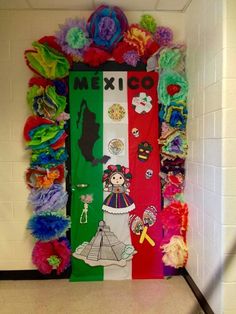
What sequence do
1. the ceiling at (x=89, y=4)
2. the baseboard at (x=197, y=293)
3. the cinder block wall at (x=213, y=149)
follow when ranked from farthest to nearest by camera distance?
the ceiling at (x=89, y=4)
the baseboard at (x=197, y=293)
the cinder block wall at (x=213, y=149)

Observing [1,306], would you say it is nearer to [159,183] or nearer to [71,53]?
[159,183]

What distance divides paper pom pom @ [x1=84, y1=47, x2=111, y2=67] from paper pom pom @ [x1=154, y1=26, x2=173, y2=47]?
1.31 feet

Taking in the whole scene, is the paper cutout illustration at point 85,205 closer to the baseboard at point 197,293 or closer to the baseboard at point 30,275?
the baseboard at point 30,275

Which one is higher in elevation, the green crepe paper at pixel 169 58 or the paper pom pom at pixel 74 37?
the paper pom pom at pixel 74 37

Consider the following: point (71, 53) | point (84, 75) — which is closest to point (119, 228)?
point (84, 75)

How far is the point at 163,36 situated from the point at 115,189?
122cm

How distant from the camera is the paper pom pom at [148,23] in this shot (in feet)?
7.02

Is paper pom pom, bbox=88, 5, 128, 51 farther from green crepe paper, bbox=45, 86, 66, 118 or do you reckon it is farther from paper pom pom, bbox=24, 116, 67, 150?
paper pom pom, bbox=24, 116, 67, 150

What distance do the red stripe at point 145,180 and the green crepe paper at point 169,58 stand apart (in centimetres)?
11

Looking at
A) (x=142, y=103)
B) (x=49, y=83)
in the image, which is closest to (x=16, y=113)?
(x=49, y=83)

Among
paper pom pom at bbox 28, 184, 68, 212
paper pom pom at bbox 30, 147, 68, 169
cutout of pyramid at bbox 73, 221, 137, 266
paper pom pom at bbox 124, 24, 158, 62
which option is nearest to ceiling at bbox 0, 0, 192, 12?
paper pom pom at bbox 124, 24, 158, 62

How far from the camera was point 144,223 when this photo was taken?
2.25m

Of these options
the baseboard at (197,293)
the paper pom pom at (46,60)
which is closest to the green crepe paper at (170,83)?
the paper pom pom at (46,60)

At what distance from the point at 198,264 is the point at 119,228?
2.07ft
